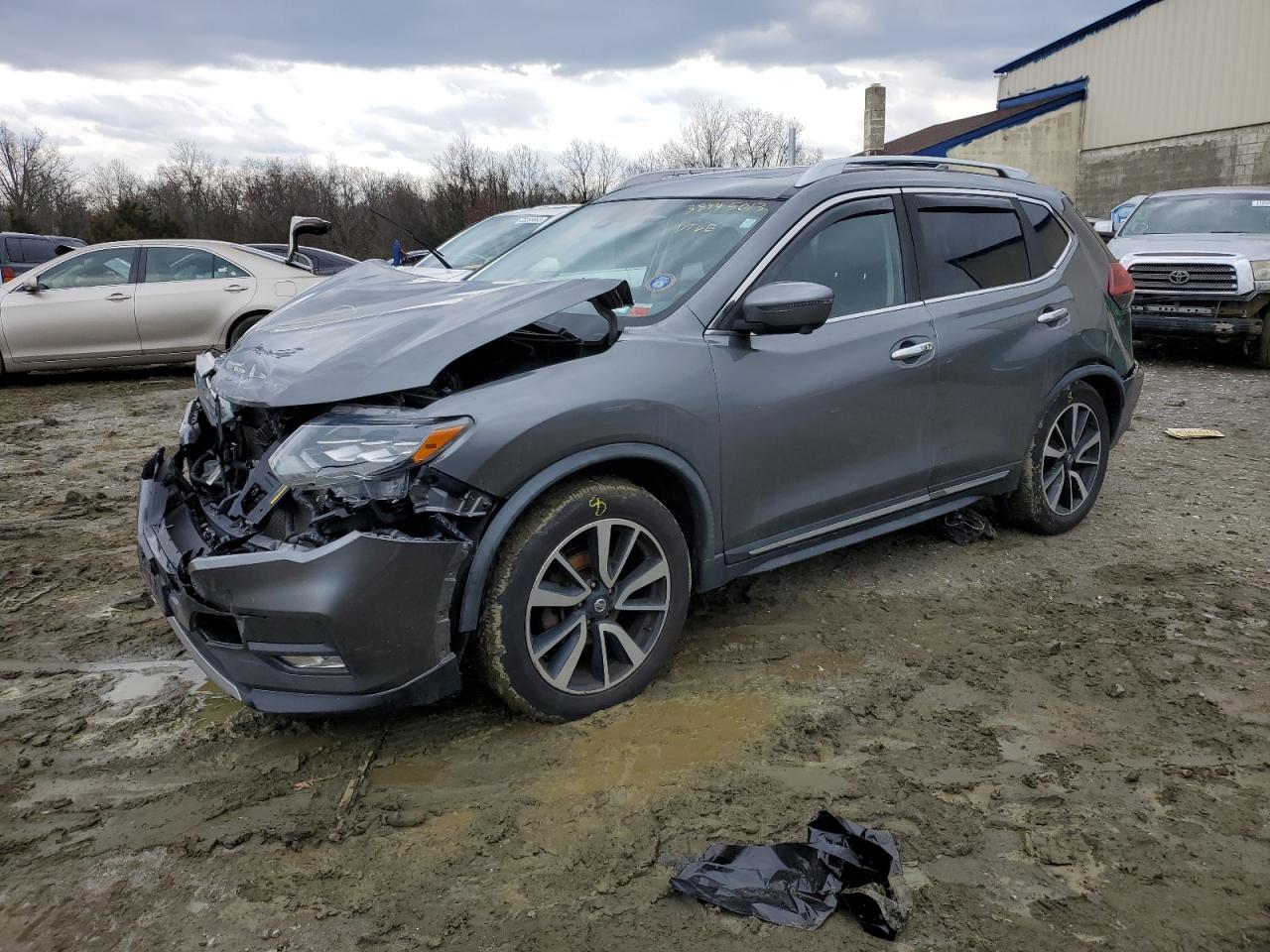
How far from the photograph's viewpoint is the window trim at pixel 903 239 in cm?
340

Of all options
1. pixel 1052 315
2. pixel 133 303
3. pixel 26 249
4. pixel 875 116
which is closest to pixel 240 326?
pixel 133 303

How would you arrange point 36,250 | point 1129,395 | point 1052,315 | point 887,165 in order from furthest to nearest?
A: point 36,250 < point 1129,395 < point 1052,315 < point 887,165

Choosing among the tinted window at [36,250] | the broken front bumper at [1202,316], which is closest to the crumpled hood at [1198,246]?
the broken front bumper at [1202,316]

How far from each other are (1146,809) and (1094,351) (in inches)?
109

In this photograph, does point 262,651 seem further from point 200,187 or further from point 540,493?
point 200,187

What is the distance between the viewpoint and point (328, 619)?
2.58 meters

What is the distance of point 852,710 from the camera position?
10.5 feet

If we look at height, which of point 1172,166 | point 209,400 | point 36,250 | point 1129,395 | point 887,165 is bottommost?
point 1129,395

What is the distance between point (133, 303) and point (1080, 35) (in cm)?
3143

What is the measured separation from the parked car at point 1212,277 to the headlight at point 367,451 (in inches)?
389

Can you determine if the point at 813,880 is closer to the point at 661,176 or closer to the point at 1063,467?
the point at 1063,467

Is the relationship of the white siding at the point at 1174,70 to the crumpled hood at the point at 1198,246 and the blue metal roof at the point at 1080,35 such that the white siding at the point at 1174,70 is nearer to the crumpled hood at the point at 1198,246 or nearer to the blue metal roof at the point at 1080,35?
the blue metal roof at the point at 1080,35

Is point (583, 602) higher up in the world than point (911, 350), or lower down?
lower down

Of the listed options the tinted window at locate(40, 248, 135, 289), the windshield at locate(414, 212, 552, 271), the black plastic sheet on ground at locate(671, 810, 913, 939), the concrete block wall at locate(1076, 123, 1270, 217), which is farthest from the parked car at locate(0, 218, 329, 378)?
the concrete block wall at locate(1076, 123, 1270, 217)
